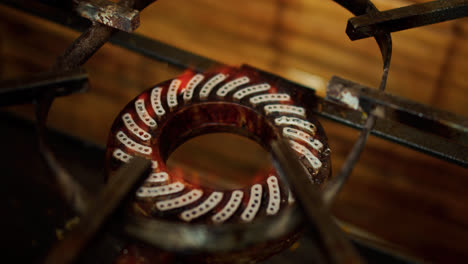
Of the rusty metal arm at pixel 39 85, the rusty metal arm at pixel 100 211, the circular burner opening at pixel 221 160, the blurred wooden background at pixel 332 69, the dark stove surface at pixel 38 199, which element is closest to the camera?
the rusty metal arm at pixel 100 211

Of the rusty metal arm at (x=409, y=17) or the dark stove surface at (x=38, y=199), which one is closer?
the rusty metal arm at (x=409, y=17)

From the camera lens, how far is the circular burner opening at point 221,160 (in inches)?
175

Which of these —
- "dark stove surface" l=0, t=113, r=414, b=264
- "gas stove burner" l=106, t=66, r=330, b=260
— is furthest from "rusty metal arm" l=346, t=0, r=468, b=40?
"dark stove surface" l=0, t=113, r=414, b=264

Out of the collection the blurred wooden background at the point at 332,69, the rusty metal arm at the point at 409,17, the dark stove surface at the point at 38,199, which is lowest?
the dark stove surface at the point at 38,199

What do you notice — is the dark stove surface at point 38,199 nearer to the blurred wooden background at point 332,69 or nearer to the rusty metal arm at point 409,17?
the blurred wooden background at point 332,69

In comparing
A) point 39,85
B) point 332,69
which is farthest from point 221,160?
point 39,85

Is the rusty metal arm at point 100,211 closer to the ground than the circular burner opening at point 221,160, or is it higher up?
higher up

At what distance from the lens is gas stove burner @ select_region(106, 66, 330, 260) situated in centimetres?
168

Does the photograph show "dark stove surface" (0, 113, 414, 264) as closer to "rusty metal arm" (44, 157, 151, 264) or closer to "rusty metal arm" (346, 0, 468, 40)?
"rusty metal arm" (44, 157, 151, 264)

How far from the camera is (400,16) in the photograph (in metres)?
1.97

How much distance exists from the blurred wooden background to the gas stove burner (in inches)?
65.2

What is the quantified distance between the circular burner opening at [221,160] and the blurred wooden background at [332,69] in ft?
2.24

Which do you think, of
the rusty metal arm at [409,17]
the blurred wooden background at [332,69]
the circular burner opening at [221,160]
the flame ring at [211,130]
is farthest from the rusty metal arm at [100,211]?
the circular burner opening at [221,160]

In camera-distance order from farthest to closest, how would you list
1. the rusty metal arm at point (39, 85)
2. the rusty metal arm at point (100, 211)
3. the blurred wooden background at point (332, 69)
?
the blurred wooden background at point (332, 69) → the rusty metal arm at point (39, 85) → the rusty metal arm at point (100, 211)
